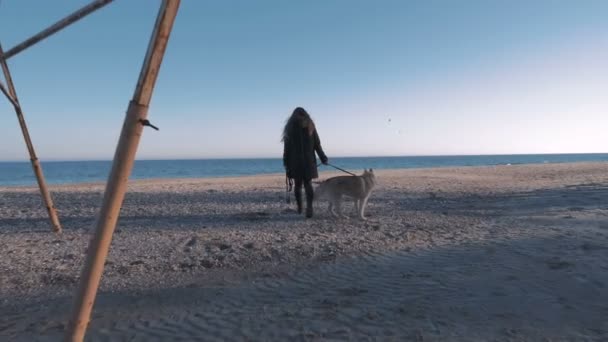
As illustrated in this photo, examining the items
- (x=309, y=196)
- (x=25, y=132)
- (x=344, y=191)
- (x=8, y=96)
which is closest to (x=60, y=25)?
(x=8, y=96)

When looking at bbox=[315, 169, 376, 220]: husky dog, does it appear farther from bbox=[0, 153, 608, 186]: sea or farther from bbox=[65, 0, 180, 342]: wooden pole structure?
bbox=[0, 153, 608, 186]: sea

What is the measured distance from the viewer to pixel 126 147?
65.3 inches

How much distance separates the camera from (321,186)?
8570mm

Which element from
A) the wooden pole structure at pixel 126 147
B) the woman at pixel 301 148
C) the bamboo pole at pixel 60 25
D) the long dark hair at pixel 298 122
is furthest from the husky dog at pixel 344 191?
the wooden pole structure at pixel 126 147

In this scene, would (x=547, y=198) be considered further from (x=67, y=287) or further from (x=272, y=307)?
(x=67, y=287)

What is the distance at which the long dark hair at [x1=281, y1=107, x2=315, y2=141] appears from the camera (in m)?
8.20

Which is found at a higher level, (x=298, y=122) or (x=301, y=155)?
(x=298, y=122)

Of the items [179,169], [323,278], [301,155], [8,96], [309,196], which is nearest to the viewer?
[323,278]

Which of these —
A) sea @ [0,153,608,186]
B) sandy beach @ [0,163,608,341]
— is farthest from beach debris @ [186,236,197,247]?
sea @ [0,153,608,186]

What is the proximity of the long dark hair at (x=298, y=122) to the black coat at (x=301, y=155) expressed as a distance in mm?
67

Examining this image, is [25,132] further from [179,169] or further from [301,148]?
[179,169]

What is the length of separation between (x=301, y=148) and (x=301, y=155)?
0.56 feet

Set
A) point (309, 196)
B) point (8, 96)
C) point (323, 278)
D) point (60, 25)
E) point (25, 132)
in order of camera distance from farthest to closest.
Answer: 1. point (309, 196)
2. point (25, 132)
3. point (8, 96)
4. point (323, 278)
5. point (60, 25)

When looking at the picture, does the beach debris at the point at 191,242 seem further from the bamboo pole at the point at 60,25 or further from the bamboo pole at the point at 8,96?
the bamboo pole at the point at 60,25
